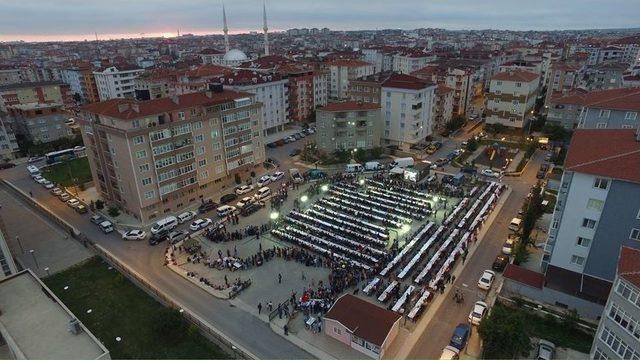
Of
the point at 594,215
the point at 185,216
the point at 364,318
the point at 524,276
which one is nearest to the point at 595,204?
the point at 594,215

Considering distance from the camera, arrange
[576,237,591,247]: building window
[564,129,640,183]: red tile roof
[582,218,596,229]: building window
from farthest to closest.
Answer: [576,237,591,247]: building window → [582,218,596,229]: building window → [564,129,640,183]: red tile roof

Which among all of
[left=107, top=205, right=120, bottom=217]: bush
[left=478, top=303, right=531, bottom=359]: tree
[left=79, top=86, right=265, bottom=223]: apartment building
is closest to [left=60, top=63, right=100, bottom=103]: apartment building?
[left=79, top=86, right=265, bottom=223]: apartment building

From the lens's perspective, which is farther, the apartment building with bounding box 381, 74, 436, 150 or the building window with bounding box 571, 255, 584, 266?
the apartment building with bounding box 381, 74, 436, 150

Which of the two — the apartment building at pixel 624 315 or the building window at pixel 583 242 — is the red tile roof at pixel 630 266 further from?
the building window at pixel 583 242

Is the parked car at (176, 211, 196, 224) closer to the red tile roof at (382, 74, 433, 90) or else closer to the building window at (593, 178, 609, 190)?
the red tile roof at (382, 74, 433, 90)

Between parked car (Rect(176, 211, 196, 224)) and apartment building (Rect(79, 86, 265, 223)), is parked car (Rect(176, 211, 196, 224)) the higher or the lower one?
the lower one

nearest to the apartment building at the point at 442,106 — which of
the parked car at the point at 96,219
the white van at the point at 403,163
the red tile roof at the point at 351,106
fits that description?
the red tile roof at the point at 351,106
